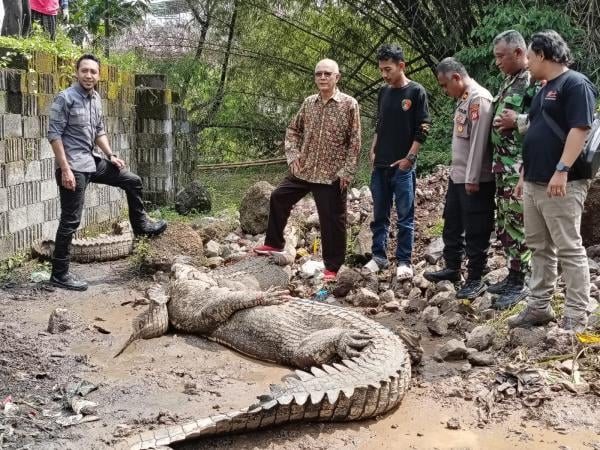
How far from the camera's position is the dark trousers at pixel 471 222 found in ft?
17.1

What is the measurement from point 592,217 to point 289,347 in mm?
3207

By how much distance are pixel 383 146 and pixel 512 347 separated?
92.6 inches

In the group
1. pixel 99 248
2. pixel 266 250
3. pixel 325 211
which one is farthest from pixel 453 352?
pixel 99 248

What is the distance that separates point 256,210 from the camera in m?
7.80

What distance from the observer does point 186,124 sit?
1065 cm

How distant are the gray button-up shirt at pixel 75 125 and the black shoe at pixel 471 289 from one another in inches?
128

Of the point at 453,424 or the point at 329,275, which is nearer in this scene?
the point at 453,424

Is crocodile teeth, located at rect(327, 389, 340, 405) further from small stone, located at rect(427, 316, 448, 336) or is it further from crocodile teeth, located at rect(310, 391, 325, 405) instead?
small stone, located at rect(427, 316, 448, 336)

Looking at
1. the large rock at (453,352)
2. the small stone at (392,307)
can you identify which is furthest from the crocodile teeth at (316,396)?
the small stone at (392,307)

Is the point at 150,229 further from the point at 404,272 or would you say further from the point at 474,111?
the point at 474,111

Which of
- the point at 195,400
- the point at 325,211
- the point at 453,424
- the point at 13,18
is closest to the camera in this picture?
the point at 453,424

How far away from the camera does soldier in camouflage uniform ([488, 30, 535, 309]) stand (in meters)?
4.77

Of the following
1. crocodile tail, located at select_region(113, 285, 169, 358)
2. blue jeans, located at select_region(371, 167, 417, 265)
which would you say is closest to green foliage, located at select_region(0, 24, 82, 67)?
crocodile tail, located at select_region(113, 285, 169, 358)

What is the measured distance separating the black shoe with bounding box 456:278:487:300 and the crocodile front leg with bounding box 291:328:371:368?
1491mm
